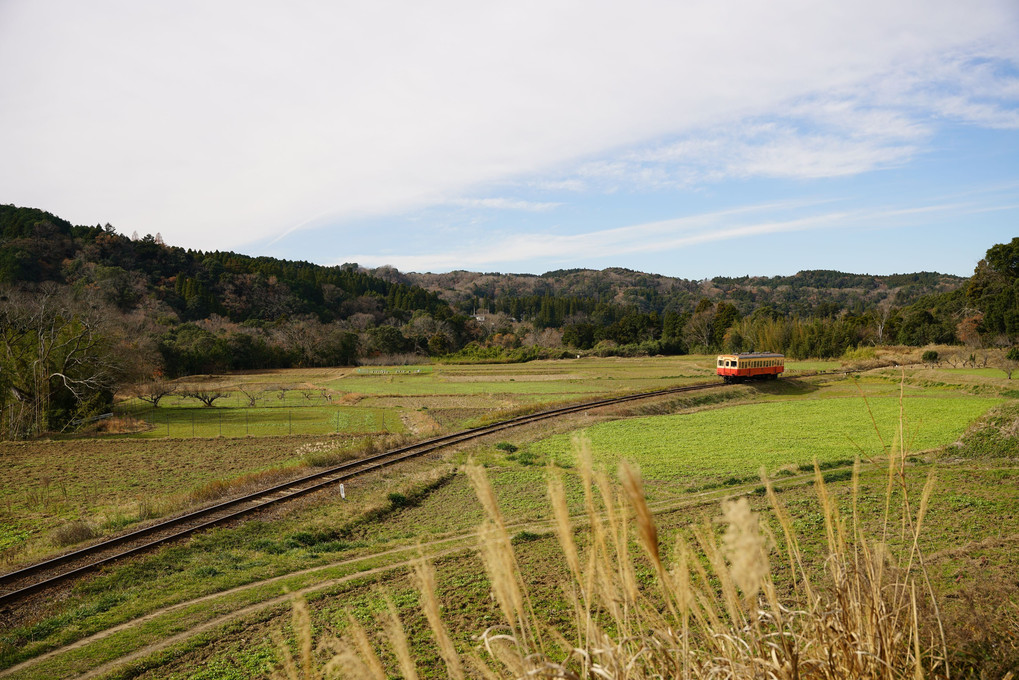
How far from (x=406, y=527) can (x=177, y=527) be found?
5.64 m

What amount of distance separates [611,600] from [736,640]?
0.74m

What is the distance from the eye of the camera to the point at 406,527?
46.5ft

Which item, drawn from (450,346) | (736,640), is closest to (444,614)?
(736,640)

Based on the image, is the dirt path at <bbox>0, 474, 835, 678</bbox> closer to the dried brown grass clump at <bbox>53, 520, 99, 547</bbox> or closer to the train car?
the dried brown grass clump at <bbox>53, 520, 99, 547</bbox>

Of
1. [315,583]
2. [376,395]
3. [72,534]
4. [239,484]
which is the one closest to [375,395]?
[376,395]

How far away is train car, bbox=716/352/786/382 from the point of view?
42.6 metres

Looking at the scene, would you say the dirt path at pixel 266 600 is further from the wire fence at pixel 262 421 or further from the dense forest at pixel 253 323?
the dense forest at pixel 253 323

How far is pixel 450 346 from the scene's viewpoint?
9031 centimetres

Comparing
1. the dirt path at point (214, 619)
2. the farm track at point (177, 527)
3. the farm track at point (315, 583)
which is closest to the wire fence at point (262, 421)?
the farm track at point (177, 527)

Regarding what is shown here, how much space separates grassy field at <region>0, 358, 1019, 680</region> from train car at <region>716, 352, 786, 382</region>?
14041mm

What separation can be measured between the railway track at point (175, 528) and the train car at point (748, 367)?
2686 cm

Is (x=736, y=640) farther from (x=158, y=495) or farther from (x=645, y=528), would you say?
(x=158, y=495)

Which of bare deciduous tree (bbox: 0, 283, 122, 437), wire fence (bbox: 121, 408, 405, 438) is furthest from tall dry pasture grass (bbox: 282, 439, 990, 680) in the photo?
bare deciduous tree (bbox: 0, 283, 122, 437)

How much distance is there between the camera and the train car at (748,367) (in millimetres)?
42562
